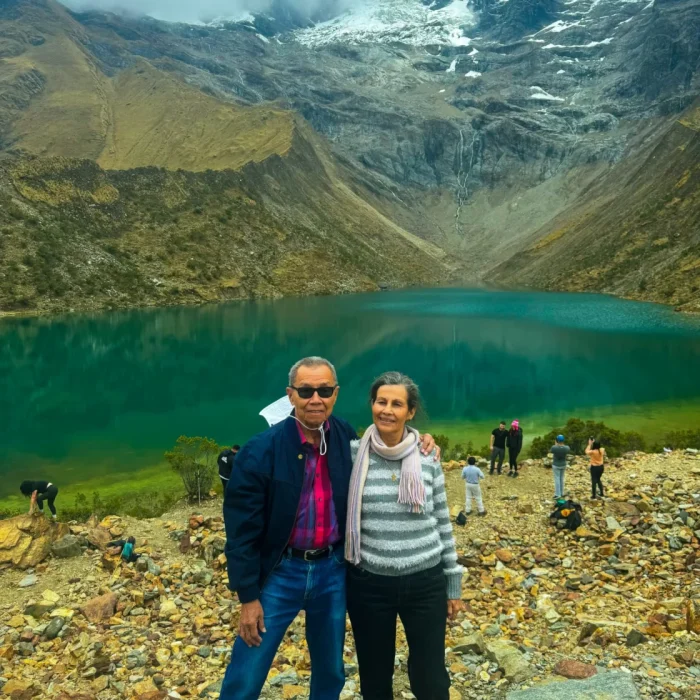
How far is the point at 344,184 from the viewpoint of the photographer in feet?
471

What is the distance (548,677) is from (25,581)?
681cm

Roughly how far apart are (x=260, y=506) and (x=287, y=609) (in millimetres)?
812

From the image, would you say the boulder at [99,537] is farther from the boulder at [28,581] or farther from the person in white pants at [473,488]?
the person in white pants at [473,488]

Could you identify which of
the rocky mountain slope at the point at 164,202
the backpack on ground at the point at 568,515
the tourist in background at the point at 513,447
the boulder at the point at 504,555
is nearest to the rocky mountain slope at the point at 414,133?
the rocky mountain slope at the point at 164,202

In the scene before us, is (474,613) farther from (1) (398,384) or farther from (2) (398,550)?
(1) (398,384)

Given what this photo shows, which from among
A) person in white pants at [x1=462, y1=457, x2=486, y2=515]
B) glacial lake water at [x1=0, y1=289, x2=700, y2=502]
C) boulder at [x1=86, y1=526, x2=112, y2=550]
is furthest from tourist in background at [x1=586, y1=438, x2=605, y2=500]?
boulder at [x1=86, y1=526, x2=112, y2=550]

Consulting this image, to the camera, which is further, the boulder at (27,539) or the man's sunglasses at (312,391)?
the boulder at (27,539)

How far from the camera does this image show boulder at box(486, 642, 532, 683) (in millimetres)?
5064

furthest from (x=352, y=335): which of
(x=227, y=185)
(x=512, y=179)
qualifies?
(x=512, y=179)

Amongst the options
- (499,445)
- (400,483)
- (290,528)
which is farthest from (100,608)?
(499,445)

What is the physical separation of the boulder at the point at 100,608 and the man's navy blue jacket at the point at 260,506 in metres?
4.07

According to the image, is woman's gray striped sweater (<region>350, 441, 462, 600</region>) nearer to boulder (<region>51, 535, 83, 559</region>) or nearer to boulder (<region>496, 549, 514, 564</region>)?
boulder (<region>496, 549, 514, 564</region>)

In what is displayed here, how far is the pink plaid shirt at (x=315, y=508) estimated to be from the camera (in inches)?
145

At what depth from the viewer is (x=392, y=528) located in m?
3.63
